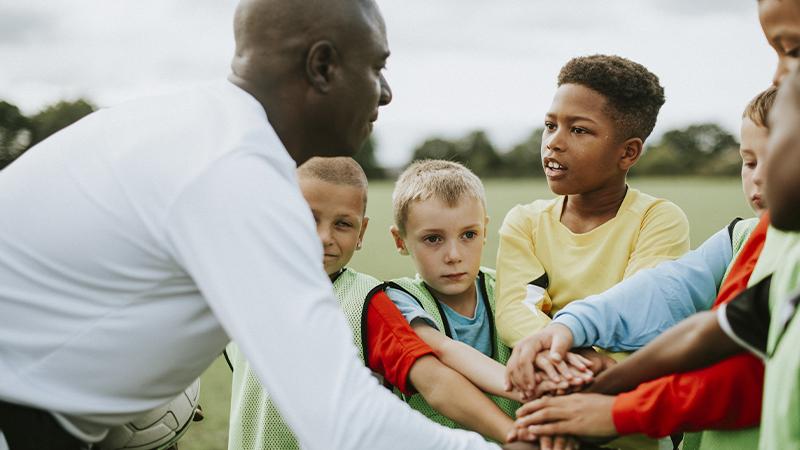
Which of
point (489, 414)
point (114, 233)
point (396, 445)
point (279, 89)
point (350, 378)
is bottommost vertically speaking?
point (489, 414)

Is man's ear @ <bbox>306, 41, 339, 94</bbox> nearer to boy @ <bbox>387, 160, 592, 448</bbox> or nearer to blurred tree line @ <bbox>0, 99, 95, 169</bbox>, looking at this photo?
boy @ <bbox>387, 160, 592, 448</bbox>

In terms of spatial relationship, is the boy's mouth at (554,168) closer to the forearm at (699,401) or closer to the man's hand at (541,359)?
the man's hand at (541,359)

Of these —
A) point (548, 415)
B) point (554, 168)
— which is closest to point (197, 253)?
point (548, 415)

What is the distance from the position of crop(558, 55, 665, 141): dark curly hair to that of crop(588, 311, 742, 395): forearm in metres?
1.38

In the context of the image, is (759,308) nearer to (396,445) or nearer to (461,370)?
(396,445)

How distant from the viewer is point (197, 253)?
1.61 m

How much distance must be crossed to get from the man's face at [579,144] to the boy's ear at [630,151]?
38 mm

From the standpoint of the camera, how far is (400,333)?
254 centimetres

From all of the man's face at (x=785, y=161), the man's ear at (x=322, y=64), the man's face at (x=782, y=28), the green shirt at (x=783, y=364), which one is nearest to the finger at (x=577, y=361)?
the green shirt at (x=783, y=364)

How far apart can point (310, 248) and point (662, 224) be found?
5.21ft

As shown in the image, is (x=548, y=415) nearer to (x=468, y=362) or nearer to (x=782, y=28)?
(x=468, y=362)

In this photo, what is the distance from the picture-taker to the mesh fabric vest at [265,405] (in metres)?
2.77

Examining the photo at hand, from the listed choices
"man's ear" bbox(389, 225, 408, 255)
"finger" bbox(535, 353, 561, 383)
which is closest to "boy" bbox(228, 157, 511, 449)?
"man's ear" bbox(389, 225, 408, 255)

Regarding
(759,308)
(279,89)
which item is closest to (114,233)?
(279,89)
